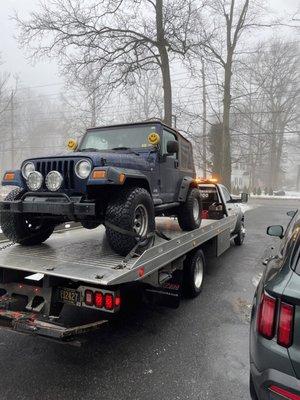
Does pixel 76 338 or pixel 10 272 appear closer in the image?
pixel 76 338

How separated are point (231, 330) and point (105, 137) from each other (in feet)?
10.8

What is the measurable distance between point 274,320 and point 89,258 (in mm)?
2264

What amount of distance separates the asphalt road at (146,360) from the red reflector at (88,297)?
0.66 m

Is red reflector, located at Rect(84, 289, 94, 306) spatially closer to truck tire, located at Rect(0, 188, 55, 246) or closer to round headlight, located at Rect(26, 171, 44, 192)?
round headlight, located at Rect(26, 171, 44, 192)

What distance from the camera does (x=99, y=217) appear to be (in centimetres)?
437

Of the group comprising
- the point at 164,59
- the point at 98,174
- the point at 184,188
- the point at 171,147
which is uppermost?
the point at 164,59

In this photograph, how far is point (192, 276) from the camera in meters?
5.30

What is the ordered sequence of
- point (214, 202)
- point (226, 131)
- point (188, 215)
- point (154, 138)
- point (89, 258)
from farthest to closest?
point (226, 131) < point (214, 202) < point (188, 215) < point (154, 138) < point (89, 258)

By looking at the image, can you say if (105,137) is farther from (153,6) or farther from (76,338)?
(153,6)

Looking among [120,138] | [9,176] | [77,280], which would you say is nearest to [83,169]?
[9,176]

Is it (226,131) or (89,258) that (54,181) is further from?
(226,131)

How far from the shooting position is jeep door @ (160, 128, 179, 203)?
544 cm

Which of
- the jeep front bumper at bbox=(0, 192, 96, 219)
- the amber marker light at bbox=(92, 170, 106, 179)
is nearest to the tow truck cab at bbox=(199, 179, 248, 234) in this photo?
the jeep front bumper at bbox=(0, 192, 96, 219)

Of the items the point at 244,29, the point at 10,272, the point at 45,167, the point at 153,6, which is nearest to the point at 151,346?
the point at 10,272
